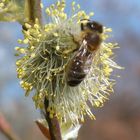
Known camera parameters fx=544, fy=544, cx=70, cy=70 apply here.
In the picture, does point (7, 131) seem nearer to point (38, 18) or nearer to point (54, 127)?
point (54, 127)

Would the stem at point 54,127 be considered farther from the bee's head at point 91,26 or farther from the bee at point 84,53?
the bee's head at point 91,26

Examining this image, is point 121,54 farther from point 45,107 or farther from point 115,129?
point 45,107

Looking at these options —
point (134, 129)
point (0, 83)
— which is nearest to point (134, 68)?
point (134, 129)

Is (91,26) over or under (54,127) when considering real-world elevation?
over

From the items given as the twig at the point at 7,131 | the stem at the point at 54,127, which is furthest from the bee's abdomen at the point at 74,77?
the twig at the point at 7,131

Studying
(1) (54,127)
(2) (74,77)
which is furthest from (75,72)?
(1) (54,127)

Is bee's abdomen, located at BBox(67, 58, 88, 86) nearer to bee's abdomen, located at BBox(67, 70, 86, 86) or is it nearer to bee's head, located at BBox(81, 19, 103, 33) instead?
bee's abdomen, located at BBox(67, 70, 86, 86)

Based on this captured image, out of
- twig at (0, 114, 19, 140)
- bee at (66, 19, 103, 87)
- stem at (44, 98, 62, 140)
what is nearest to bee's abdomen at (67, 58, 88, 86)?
bee at (66, 19, 103, 87)
